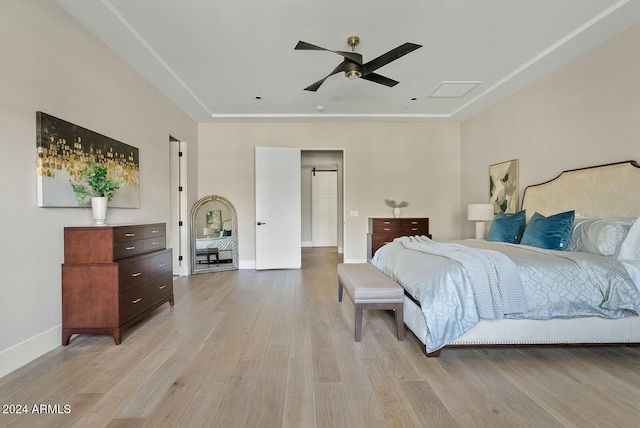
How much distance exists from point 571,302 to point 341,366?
1.74 m

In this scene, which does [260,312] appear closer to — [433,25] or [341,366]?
[341,366]

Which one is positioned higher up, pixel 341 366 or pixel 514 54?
pixel 514 54

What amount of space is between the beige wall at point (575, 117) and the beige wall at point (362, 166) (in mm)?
986

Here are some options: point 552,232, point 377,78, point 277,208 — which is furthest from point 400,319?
point 277,208

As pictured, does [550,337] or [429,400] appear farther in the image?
[550,337]

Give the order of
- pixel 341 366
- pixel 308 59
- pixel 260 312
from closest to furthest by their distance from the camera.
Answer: pixel 341 366 < pixel 260 312 < pixel 308 59

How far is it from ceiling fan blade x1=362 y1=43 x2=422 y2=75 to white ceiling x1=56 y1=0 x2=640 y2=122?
0.40 meters

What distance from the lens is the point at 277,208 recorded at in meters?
5.40

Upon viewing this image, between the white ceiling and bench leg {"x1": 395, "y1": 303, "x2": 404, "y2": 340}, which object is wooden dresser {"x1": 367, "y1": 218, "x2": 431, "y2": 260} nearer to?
the white ceiling

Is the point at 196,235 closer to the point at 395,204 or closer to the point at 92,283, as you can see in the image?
the point at 92,283

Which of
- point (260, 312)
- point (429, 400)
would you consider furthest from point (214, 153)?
point (429, 400)

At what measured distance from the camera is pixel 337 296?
3.63m

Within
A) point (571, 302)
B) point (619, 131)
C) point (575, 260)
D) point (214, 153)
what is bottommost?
point (571, 302)

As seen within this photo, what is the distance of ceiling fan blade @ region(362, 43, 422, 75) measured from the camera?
7.69 ft
